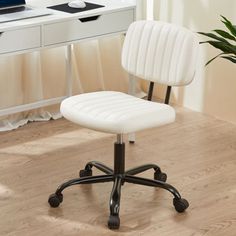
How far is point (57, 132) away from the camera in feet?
13.9

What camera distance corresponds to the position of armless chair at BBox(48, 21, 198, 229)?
10.2 feet

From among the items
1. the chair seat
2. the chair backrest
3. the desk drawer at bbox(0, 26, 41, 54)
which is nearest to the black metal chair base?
the chair seat

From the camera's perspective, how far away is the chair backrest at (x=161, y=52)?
10.8 ft

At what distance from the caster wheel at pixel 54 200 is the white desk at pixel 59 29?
2.64ft

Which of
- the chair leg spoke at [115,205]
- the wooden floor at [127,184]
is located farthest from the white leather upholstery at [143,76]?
the wooden floor at [127,184]

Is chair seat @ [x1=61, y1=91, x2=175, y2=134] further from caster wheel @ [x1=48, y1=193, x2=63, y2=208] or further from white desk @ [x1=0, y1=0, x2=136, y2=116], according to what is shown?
white desk @ [x1=0, y1=0, x2=136, y2=116]

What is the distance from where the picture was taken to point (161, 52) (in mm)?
3400

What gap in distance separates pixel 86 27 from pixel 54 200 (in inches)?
42.1

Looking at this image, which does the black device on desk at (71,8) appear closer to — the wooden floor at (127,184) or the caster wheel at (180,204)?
the wooden floor at (127,184)

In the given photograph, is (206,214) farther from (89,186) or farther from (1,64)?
(1,64)

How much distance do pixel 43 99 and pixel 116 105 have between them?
135 centimetres

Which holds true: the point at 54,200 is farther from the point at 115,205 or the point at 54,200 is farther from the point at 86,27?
the point at 86,27

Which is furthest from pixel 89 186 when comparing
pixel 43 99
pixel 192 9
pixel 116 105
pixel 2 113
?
pixel 192 9

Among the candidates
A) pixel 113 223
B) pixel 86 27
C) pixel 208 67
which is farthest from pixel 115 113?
pixel 208 67
